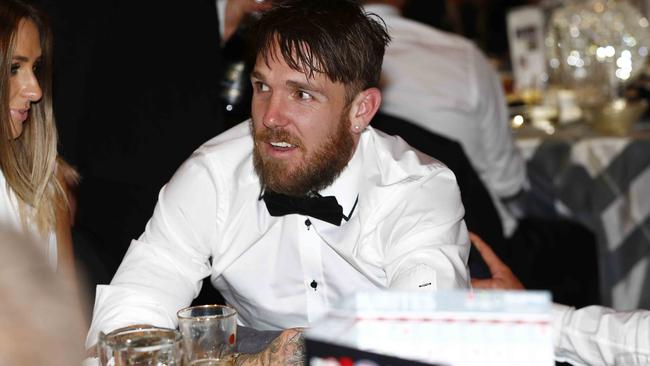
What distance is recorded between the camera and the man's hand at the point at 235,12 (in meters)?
3.01

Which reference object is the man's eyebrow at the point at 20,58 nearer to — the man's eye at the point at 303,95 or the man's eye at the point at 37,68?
the man's eye at the point at 37,68

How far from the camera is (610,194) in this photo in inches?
132

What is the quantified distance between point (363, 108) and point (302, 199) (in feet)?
0.78

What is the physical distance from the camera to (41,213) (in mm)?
2201

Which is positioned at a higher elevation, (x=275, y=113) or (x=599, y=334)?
(x=275, y=113)

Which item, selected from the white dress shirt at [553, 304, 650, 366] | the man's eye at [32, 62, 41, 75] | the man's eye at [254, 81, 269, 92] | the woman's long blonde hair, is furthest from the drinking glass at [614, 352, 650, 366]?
the man's eye at [32, 62, 41, 75]

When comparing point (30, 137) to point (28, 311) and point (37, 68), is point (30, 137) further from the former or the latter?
point (28, 311)

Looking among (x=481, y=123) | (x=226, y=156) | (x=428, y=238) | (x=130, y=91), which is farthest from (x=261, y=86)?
(x=481, y=123)

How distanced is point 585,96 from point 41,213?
7.85 feet

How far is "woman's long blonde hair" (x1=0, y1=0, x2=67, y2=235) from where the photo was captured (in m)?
2.10

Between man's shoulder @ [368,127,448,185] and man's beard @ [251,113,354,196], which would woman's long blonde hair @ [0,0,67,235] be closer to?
man's beard @ [251,113,354,196]

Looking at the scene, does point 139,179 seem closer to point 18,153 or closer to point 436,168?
point 18,153

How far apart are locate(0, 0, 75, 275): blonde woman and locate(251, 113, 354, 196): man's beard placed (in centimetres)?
60

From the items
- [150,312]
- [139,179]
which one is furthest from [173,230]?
[139,179]
